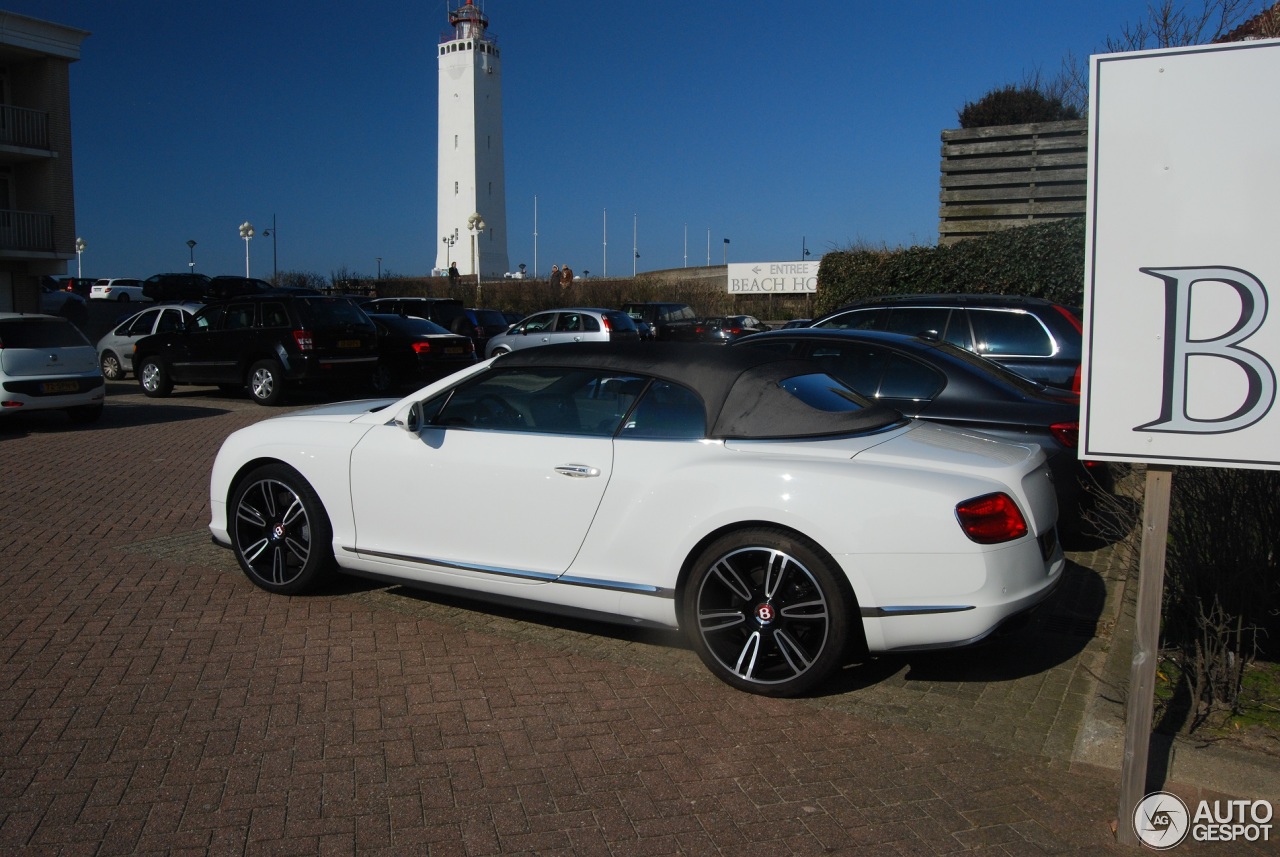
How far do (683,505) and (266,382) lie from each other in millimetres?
14231

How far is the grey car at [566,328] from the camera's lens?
2294cm

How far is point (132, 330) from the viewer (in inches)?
822

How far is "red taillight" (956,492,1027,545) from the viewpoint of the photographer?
4164 mm

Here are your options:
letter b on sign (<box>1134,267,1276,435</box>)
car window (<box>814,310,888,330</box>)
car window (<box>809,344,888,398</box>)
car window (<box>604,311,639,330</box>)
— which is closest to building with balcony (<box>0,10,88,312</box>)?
car window (<box>604,311,639,330</box>)

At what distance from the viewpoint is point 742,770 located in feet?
12.6

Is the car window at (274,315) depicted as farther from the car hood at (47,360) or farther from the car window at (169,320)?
the car window at (169,320)

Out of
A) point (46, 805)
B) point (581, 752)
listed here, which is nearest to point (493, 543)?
point (581, 752)

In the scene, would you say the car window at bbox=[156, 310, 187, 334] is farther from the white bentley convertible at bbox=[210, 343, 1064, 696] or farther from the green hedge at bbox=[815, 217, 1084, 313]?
the white bentley convertible at bbox=[210, 343, 1064, 696]

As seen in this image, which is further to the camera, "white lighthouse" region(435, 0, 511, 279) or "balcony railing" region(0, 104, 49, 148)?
"white lighthouse" region(435, 0, 511, 279)

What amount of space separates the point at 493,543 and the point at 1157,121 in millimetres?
3329

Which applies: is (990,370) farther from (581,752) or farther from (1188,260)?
(581,752)

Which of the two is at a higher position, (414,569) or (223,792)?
(414,569)

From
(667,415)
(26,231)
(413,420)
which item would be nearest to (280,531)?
(413,420)

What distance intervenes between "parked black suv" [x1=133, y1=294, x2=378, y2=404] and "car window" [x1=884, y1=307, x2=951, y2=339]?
34.5ft
